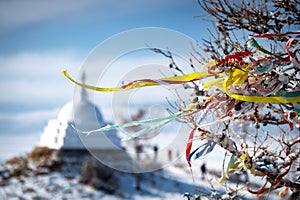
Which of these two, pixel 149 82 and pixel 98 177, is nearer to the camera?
pixel 149 82

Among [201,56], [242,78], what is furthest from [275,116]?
[242,78]

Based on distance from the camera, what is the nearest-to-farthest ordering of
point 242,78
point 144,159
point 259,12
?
point 242,78 < point 259,12 < point 144,159

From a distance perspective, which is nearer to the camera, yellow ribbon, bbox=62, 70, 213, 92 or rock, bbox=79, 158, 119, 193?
yellow ribbon, bbox=62, 70, 213, 92

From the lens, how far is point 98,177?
15.1 m

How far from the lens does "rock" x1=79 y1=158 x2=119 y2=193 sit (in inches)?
578

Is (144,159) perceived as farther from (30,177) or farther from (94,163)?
(30,177)

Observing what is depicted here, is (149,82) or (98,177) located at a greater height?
(149,82)

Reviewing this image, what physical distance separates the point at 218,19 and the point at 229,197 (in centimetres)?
142

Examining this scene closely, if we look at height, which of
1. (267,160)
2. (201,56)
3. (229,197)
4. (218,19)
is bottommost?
(229,197)

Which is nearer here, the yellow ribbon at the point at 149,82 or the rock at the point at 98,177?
the yellow ribbon at the point at 149,82

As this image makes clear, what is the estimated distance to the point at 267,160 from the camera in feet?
9.00

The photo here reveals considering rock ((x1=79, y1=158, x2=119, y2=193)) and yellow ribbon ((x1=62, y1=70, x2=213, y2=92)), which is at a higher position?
yellow ribbon ((x1=62, y1=70, x2=213, y2=92))

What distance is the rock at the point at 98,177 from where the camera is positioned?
1468 centimetres

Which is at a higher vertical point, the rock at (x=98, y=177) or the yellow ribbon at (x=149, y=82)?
the yellow ribbon at (x=149, y=82)
